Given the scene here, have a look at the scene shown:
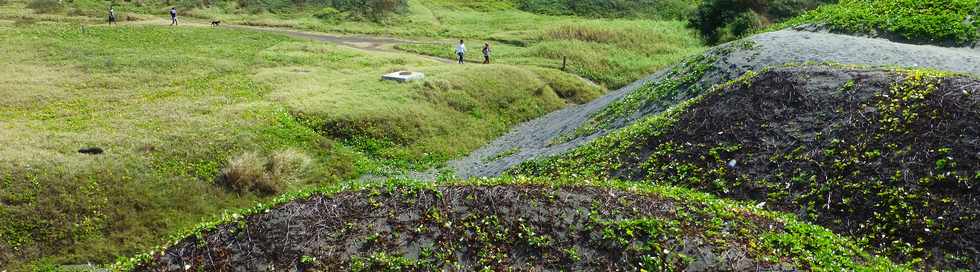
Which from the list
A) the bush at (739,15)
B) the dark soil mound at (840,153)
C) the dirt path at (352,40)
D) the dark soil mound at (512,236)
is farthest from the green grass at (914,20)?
the dirt path at (352,40)

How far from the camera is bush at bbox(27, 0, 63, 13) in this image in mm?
55594

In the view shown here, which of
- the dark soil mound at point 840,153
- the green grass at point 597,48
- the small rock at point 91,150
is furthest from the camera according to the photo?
the green grass at point 597,48

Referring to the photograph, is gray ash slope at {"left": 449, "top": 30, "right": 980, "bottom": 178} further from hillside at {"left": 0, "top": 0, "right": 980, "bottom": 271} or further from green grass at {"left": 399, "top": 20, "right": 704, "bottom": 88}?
green grass at {"left": 399, "top": 20, "right": 704, "bottom": 88}

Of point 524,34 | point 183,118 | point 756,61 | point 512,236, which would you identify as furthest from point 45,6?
point 512,236

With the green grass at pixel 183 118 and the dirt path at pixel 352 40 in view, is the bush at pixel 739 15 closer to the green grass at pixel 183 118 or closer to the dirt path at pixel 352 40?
the green grass at pixel 183 118

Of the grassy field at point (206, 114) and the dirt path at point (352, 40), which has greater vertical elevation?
the dirt path at point (352, 40)

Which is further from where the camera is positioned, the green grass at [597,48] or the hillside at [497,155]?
the green grass at [597,48]

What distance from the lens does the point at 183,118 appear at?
82.2ft

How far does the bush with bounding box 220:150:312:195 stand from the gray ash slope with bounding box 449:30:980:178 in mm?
5571

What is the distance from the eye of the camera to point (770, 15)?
161ft

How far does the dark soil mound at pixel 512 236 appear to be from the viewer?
11.0 metres

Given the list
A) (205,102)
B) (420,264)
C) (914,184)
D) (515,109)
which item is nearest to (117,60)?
(205,102)

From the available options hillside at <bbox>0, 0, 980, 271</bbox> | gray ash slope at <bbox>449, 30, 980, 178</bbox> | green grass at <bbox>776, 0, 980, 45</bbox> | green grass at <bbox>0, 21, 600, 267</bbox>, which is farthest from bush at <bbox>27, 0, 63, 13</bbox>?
green grass at <bbox>776, 0, 980, 45</bbox>

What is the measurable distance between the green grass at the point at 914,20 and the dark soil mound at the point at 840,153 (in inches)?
383
